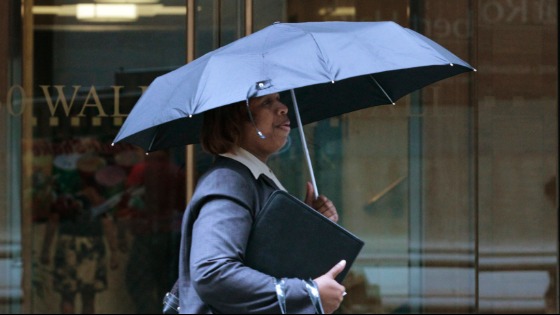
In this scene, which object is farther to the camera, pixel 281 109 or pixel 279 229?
pixel 281 109

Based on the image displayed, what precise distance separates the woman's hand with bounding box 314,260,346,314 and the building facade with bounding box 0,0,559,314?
4.56m

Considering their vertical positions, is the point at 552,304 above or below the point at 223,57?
below

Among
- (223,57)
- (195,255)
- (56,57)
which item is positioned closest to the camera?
(195,255)

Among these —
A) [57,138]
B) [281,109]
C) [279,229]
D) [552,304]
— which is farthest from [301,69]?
[552,304]

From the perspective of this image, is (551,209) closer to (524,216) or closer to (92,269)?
(524,216)

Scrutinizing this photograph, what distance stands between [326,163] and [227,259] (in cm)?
485

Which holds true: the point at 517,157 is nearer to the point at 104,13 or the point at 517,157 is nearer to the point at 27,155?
the point at 104,13

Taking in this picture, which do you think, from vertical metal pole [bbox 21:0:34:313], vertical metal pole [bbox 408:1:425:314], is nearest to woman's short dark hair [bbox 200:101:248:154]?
vertical metal pole [bbox 21:0:34:313]

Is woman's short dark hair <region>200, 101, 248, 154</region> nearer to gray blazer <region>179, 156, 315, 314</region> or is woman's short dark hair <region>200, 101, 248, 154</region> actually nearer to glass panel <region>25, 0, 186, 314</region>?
gray blazer <region>179, 156, 315, 314</region>

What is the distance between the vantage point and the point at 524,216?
26.4 feet

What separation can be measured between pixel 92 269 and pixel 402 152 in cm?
234

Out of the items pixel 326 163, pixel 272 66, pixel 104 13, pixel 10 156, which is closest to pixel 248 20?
pixel 104 13

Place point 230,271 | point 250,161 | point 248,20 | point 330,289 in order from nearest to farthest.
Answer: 1. point 230,271
2. point 330,289
3. point 250,161
4. point 248,20

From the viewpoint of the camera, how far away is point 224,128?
3.49 meters
